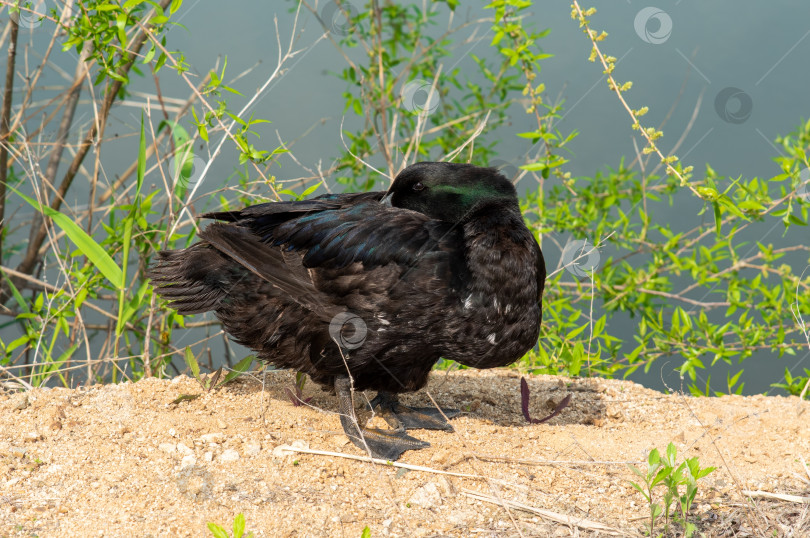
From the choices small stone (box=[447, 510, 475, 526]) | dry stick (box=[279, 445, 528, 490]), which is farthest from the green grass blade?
small stone (box=[447, 510, 475, 526])

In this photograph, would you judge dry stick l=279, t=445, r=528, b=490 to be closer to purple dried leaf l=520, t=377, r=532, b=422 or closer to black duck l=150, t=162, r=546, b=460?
black duck l=150, t=162, r=546, b=460

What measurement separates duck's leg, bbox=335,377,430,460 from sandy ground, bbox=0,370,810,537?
0.06 metres

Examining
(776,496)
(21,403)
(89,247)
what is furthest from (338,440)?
(776,496)

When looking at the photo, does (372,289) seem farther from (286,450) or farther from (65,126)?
(65,126)

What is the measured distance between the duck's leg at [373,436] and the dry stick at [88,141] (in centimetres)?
198

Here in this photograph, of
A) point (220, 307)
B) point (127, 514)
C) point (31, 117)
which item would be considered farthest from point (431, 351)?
point (31, 117)

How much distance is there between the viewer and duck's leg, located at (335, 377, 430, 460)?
3.36 m

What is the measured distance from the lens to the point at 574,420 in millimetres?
3971

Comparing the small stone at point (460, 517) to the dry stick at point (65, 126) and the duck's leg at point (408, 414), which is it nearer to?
the duck's leg at point (408, 414)

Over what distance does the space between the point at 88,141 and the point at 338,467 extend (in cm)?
297

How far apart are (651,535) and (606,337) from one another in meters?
2.32

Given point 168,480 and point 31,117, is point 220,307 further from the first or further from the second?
point 31,117

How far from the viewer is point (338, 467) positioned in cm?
315

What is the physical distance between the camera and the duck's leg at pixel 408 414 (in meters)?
3.73
